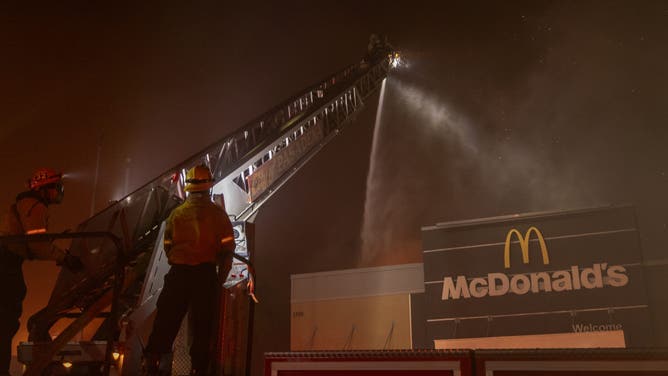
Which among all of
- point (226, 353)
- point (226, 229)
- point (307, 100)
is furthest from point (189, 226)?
point (307, 100)

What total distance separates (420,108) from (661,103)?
5.31 metres

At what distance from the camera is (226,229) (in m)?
4.72

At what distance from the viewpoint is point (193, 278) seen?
4.60 meters

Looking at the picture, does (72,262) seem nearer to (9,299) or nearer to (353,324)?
(9,299)

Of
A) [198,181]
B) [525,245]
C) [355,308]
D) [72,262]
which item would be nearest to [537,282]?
[525,245]

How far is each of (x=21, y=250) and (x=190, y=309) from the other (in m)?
1.59

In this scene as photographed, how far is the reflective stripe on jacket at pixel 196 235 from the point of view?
463cm

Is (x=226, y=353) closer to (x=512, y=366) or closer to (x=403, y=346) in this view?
(x=512, y=366)

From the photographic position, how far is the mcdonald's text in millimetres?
8828

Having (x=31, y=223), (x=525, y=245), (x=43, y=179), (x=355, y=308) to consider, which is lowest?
(x=31, y=223)

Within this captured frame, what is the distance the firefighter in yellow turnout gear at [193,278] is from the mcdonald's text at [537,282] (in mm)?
5914

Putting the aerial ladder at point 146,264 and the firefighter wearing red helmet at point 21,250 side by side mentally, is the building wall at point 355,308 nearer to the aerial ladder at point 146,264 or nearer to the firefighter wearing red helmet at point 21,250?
the aerial ladder at point 146,264

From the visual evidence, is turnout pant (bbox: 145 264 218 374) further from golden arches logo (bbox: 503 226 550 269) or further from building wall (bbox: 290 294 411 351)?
building wall (bbox: 290 294 411 351)

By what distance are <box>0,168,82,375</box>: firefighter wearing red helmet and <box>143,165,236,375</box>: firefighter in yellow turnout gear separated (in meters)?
1.18
